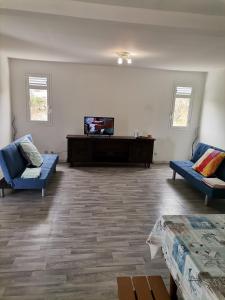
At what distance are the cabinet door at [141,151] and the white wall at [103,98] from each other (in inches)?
22.9

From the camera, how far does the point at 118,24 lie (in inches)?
97.9

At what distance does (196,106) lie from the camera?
20.2 feet

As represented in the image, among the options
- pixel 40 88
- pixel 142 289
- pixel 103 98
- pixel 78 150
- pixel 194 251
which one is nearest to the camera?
pixel 194 251

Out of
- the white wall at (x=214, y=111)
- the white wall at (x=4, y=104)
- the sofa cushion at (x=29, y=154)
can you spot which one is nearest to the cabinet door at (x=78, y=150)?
the sofa cushion at (x=29, y=154)

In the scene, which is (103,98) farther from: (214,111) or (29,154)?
(214,111)

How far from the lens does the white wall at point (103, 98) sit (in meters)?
5.53

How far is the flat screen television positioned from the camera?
548 centimetres

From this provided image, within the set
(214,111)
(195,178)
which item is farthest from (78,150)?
(214,111)

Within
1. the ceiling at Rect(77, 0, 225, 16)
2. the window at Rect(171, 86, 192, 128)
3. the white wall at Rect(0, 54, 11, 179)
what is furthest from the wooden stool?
the window at Rect(171, 86, 192, 128)

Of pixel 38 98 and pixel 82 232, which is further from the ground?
pixel 38 98

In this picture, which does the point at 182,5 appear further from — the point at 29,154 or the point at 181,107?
→ the point at 181,107

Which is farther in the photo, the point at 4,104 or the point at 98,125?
the point at 98,125

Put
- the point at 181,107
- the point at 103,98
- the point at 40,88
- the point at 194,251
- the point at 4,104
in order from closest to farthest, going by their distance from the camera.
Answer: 1. the point at 194,251
2. the point at 4,104
3. the point at 40,88
4. the point at 103,98
5. the point at 181,107

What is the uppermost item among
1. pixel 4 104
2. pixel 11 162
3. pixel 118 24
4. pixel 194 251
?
pixel 118 24
